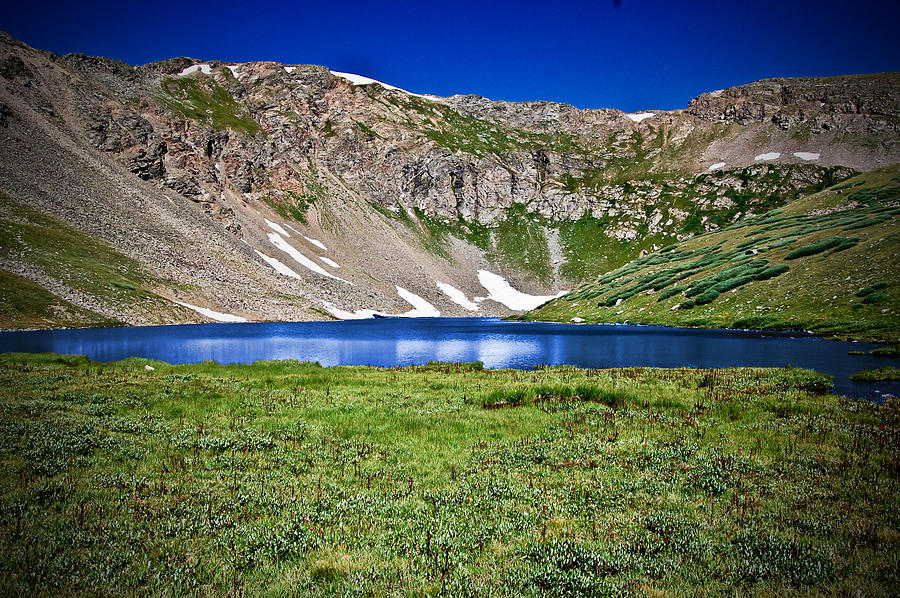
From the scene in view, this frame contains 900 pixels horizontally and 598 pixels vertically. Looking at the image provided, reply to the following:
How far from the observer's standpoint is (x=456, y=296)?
180375 millimetres

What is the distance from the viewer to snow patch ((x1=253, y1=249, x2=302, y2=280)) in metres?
141

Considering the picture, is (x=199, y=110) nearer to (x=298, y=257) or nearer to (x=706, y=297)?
(x=298, y=257)

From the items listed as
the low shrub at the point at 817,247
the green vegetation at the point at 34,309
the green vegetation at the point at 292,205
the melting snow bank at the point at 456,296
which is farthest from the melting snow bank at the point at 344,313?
the low shrub at the point at 817,247

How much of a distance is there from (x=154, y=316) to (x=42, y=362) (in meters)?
71.3

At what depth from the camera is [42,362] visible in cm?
2992

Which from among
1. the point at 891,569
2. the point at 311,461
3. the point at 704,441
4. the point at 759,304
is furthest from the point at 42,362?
the point at 759,304

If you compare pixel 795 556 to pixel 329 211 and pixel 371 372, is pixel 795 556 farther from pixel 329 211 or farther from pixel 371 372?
pixel 329 211

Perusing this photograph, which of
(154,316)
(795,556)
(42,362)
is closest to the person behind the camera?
(795,556)

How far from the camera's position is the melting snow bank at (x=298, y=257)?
497 feet

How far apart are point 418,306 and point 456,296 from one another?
69.9ft

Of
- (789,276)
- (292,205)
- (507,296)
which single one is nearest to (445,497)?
(789,276)

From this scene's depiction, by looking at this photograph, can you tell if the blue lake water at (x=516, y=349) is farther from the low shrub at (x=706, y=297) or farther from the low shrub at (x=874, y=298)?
the low shrub at (x=706, y=297)

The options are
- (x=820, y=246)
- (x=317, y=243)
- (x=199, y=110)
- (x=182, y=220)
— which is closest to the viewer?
(x=820, y=246)

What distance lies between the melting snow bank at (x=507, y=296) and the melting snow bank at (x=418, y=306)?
30.7 metres
